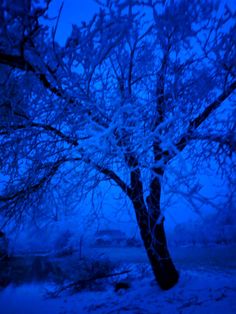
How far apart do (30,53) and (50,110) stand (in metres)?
0.59

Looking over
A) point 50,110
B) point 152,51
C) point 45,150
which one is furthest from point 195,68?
point 45,150

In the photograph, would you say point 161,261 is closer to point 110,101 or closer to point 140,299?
point 140,299

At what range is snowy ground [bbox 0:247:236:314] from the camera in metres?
3.25

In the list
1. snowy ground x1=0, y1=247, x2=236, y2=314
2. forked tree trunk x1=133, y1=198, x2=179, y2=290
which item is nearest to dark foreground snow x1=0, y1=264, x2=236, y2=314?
snowy ground x1=0, y1=247, x2=236, y2=314

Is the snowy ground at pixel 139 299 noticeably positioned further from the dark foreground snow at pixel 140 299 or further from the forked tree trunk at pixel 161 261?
the forked tree trunk at pixel 161 261

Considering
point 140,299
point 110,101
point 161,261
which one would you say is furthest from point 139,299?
point 110,101

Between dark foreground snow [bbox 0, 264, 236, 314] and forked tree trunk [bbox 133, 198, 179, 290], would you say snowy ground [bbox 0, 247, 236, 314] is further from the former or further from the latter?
forked tree trunk [bbox 133, 198, 179, 290]

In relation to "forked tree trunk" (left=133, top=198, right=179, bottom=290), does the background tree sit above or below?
above

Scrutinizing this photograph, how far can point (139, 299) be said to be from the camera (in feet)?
13.4

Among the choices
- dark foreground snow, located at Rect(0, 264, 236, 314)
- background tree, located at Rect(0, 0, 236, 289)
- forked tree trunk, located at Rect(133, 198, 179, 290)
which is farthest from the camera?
forked tree trunk, located at Rect(133, 198, 179, 290)

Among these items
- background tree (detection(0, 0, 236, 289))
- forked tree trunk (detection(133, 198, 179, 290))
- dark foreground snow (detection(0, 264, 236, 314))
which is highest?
background tree (detection(0, 0, 236, 289))

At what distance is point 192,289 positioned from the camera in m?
3.88

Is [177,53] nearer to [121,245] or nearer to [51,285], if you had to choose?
[51,285]

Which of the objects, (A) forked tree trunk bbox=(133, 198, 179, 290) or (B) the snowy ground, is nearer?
(B) the snowy ground
